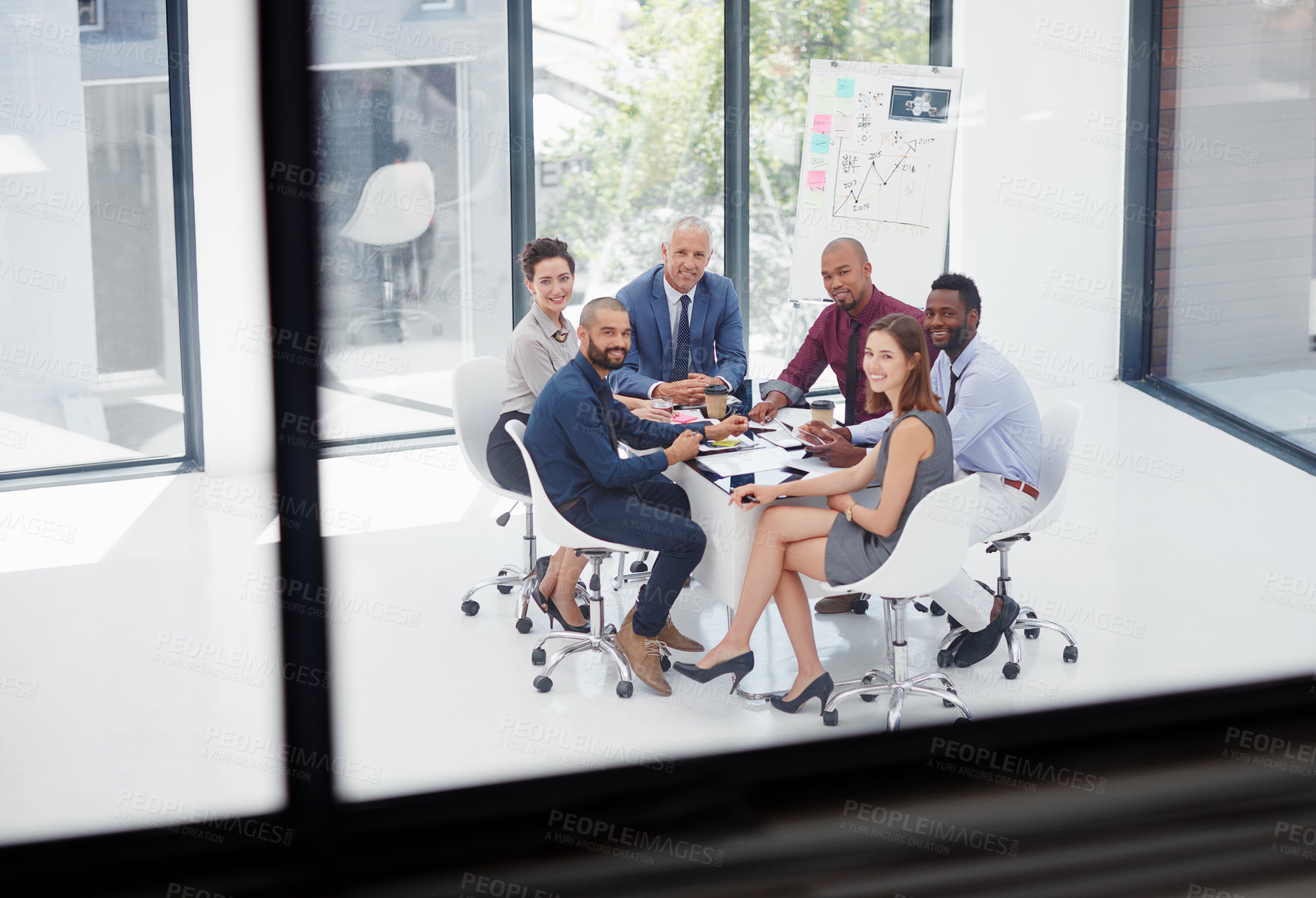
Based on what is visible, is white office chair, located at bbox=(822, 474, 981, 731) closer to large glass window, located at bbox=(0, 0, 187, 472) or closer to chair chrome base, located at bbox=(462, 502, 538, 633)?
chair chrome base, located at bbox=(462, 502, 538, 633)

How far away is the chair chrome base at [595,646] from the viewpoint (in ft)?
12.3

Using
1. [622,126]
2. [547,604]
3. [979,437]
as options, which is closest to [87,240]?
[622,126]

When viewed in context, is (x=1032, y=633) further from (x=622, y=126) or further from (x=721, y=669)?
(x=622, y=126)

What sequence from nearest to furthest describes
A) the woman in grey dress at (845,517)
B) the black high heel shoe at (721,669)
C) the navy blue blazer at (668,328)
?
the woman in grey dress at (845,517)
the black high heel shoe at (721,669)
the navy blue blazer at (668,328)

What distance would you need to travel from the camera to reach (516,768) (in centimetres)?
330

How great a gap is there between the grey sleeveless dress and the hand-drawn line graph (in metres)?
3.75

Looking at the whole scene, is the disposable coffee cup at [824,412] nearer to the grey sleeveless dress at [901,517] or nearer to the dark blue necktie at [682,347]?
the grey sleeveless dress at [901,517]

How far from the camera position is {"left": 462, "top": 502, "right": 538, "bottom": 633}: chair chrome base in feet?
14.0

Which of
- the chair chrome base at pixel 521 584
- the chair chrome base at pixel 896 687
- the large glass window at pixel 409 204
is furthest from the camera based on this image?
the large glass window at pixel 409 204

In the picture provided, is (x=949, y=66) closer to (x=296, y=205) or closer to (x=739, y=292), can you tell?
(x=739, y=292)

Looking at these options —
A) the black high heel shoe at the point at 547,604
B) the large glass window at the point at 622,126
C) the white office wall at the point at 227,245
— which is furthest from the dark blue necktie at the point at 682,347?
the large glass window at the point at 622,126

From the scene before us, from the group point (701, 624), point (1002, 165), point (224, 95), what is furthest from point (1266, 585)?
point (224, 95)

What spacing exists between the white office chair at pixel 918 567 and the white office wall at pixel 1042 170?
423 centimetres

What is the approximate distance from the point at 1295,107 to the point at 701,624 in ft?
13.2
